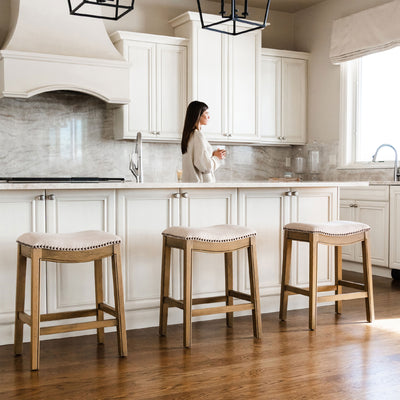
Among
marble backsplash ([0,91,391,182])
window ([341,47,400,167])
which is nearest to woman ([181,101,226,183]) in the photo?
marble backsplash ([0,91,391,182])

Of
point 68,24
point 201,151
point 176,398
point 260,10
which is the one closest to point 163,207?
point 201,151

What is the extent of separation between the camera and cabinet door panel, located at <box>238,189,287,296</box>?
3.95 metres

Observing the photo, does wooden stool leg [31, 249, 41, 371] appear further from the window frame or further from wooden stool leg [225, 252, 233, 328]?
the window frame

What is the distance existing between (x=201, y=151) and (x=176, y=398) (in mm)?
1989

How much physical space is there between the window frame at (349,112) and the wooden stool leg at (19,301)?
4.08m

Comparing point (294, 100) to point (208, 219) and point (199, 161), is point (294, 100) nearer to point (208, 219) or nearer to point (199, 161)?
point (199, 161)

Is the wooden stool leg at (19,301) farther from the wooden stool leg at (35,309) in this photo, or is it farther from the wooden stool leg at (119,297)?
the wooden stool leg at (119,297)

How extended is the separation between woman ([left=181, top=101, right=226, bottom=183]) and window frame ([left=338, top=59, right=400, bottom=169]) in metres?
2.55

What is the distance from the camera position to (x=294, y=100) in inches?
266

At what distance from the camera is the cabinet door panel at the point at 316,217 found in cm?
414

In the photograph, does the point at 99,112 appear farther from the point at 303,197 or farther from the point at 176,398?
the point at 176,398

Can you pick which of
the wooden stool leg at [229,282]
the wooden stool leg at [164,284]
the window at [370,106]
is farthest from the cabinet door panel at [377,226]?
the wooden stool leg at [164,284]

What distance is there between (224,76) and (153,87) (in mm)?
774

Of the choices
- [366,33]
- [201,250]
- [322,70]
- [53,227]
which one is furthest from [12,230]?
[322,70]
